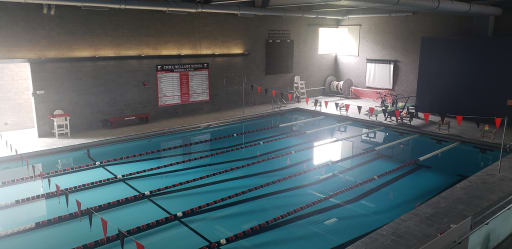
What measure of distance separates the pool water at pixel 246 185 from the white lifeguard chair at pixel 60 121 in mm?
1261

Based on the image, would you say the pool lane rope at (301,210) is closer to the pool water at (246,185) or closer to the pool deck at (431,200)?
the pool water at (246,185)

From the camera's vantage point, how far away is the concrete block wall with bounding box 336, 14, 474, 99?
49.2ft

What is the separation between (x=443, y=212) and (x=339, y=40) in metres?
13.7

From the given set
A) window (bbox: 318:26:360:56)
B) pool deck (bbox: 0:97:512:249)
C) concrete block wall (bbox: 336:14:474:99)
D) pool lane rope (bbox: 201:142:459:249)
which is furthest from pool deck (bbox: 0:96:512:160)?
window (bbox: 318:26:360:56)

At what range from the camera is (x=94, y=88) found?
462 inches

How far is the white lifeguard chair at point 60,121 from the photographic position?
10.8 meters

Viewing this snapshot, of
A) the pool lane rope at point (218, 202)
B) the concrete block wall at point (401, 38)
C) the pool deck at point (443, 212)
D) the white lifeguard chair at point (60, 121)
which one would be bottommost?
the pool lane rope at point (218, 202)

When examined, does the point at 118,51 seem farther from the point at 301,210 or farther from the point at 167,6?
the point at 301,210

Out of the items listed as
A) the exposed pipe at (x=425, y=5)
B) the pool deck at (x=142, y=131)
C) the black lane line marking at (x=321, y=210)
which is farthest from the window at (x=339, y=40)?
the black lane line marking at (x=321, y=210)

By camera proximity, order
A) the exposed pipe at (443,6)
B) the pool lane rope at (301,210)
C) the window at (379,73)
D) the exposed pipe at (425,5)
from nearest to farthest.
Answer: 1. the pool lane rope at (301,210)
2. the exposed pipe at (443,6)
3. the exposed pipe at (425,5)
4. the window at (379,73)

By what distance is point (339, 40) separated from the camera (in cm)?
1866

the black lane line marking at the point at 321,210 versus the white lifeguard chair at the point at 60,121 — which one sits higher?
the white lifeguard chair at the point at 60,121

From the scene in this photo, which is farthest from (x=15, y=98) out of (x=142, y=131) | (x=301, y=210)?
(x=301, y=210)

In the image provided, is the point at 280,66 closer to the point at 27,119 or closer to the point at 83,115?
the point at 83,115
